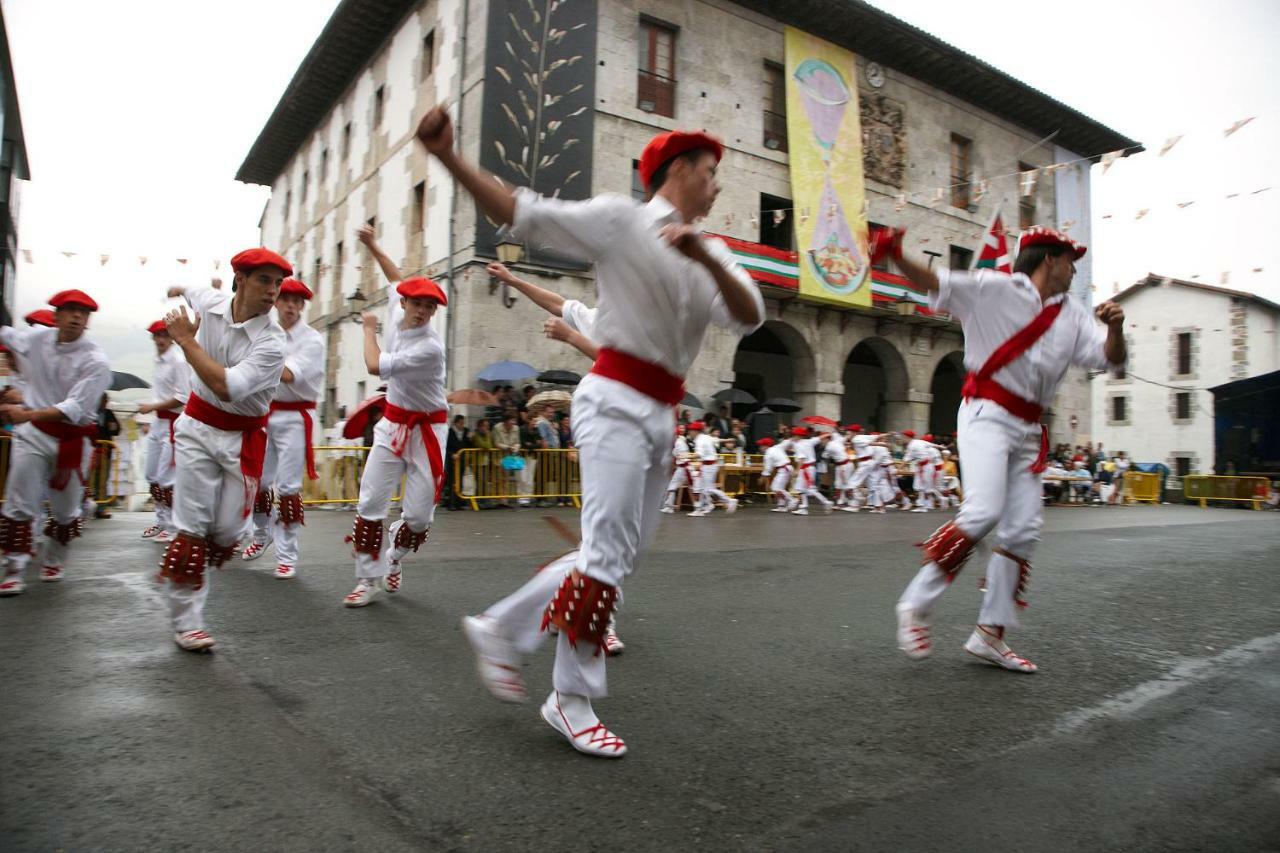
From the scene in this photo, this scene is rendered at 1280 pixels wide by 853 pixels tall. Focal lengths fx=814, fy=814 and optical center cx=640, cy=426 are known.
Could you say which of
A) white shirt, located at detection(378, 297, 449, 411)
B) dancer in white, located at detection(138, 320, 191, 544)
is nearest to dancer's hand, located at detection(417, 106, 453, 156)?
white shirt, located at detection(378, 297, 449, 411)

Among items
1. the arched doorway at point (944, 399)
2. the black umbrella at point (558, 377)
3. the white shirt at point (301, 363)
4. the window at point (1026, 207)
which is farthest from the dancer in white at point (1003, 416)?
the arched doorway at point (944, 399)

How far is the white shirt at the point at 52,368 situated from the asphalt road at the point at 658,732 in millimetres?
1244

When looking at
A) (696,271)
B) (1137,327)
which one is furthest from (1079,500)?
(696,271)

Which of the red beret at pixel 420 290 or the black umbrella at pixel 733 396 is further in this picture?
the black umbrella at pixel 733 396

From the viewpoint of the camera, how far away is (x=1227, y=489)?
25031 millimetres

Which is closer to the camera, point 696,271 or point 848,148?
point 696,271

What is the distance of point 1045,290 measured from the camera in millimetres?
3881

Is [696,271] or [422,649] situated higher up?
[696,271]

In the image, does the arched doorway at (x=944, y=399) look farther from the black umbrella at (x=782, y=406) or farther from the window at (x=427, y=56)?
the window at (x=427, y=56)

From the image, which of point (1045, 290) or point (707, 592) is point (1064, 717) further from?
point (707, 592)

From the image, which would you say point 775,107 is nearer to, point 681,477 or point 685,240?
point 681,477

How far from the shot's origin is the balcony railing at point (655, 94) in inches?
742

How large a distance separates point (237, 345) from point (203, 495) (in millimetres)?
735

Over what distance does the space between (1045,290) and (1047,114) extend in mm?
27525
